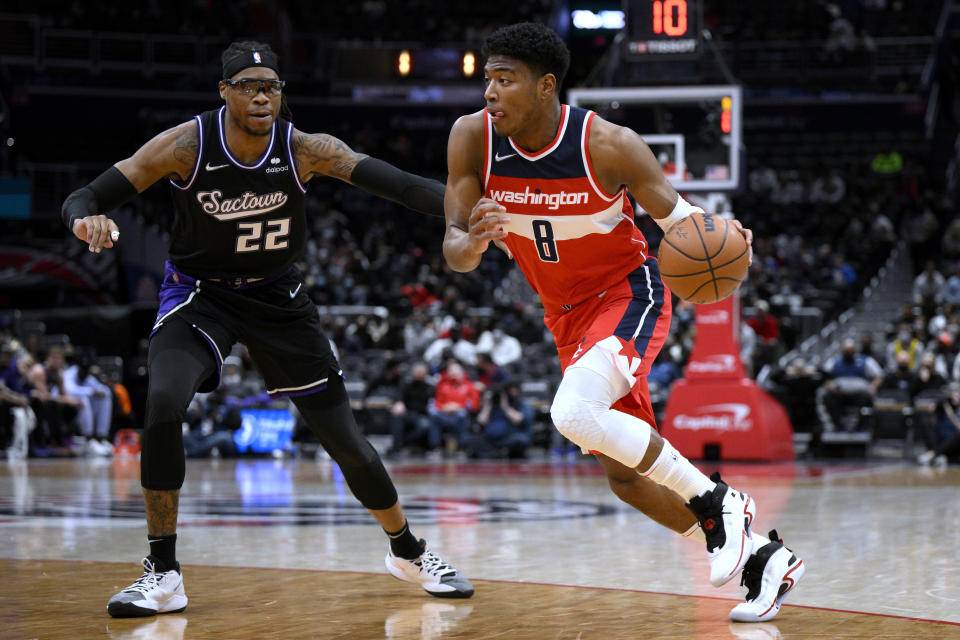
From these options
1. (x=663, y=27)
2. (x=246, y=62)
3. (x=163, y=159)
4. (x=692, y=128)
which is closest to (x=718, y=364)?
(x=692, y=128)

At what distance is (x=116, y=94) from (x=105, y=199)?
24953 millimetres

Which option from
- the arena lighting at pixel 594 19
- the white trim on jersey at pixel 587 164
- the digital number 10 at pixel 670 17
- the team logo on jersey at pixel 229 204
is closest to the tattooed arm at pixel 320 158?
the team logo on jersey at pixel 229 204

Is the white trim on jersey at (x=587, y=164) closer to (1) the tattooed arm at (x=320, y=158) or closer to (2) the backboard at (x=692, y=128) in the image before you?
(1) the tattooed arm at (x=320, y=158)

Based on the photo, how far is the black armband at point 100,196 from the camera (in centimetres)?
434

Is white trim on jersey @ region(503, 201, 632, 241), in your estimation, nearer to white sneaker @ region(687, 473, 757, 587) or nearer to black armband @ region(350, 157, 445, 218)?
black armband @ region(350, 157, 445, 218)

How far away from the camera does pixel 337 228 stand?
26.9 meters

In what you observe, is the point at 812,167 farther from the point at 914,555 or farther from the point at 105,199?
the point at 105,199

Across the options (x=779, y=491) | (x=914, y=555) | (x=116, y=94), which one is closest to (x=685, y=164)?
(x=779, y=491)

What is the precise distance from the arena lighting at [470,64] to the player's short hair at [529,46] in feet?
82.5

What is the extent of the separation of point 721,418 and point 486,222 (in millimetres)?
10204

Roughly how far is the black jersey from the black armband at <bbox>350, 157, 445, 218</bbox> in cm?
26

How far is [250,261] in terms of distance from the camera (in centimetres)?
466

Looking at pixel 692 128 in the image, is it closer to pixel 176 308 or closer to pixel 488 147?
pixel 488 147

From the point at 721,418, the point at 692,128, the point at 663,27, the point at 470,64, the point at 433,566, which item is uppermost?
the point at 470,64
